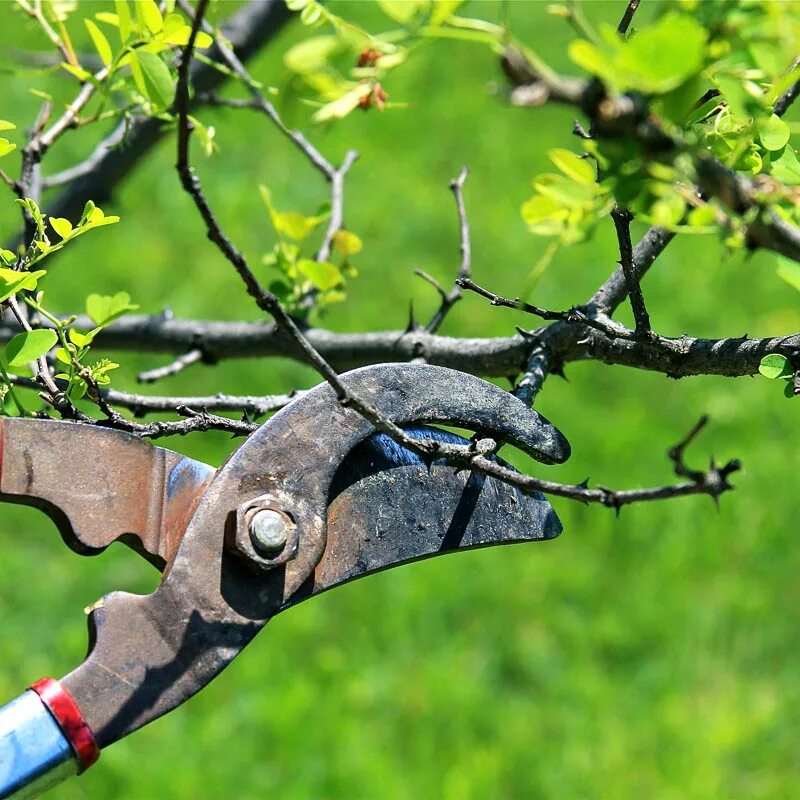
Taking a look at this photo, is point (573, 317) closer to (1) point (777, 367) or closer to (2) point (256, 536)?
(1) point (777, 367)

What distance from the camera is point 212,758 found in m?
3.49

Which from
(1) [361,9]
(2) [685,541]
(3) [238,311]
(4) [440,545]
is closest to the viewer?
(4) [440,545]

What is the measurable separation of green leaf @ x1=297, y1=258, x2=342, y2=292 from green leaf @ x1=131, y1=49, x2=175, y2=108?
23.7 inches

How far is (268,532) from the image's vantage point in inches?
52.7

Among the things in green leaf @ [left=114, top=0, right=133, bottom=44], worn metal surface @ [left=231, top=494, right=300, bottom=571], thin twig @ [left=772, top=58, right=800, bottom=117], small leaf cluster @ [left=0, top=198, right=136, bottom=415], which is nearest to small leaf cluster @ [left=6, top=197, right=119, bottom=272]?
small leaf cluster @ [left=0, top=198, right=136, bottom=415]

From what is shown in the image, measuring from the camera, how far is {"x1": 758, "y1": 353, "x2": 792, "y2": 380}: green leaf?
1.30 meters

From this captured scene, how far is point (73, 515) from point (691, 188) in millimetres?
829

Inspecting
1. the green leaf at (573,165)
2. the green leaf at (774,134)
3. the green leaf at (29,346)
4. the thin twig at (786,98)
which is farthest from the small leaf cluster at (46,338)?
the thin twig at (786,98)

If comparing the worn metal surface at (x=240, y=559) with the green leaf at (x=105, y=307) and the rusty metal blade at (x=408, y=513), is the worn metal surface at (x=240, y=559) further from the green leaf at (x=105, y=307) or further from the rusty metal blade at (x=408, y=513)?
the green leaf at (x=105, y=307)

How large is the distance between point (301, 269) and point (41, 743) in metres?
0.97

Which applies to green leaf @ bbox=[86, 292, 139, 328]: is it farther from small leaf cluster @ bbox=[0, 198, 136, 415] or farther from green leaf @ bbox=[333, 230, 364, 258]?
green leaf @ bbox=[333, 230, 364, 258]

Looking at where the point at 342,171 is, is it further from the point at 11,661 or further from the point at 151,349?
the point at 11,661

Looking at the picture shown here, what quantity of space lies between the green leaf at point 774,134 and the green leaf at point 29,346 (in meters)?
0.82

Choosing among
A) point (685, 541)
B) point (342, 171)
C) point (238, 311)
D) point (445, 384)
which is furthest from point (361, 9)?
point (445, 384)
